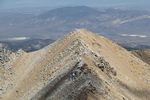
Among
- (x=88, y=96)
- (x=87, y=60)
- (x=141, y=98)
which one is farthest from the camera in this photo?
(x=141, y=98)

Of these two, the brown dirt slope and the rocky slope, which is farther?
the brown dirt slope

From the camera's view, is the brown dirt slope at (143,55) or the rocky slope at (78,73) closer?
the rocky slope at (78,73)

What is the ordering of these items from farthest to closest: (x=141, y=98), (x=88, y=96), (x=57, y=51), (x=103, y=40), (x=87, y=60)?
(x=103, y=40)
(x=57, y=51)
(x=141, y=98)
(x=87, y=60)
(x=88, y=96)

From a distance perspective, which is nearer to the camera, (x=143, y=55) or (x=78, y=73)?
(x=78, y=73)

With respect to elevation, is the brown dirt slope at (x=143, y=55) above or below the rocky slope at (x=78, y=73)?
below

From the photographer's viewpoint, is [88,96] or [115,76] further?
[115,76]

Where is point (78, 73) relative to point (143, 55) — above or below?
above

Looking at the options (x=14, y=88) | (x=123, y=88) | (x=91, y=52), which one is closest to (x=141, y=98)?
(x=123, y=88)

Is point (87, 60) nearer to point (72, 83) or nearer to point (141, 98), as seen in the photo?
point (72, 83)
